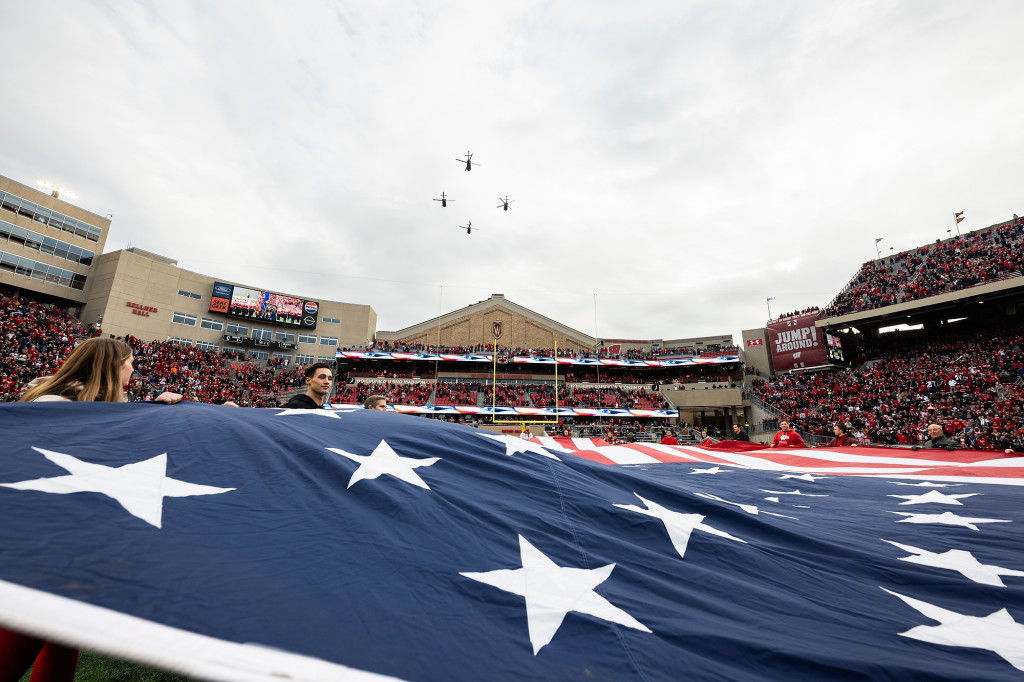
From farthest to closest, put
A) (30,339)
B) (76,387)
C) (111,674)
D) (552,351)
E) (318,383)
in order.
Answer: (552,351), (30,339), (318,383), (111,674), (76,387)

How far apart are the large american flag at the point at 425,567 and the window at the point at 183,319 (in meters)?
47.8

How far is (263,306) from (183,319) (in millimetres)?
6927

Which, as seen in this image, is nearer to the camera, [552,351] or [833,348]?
[833,348]

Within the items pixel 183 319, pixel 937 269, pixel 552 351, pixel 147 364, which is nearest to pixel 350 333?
pixel 183 319

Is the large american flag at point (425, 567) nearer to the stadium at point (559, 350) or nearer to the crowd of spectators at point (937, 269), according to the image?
the stadium at point (559, 350)

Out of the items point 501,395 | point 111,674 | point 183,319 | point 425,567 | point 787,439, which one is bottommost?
point 111,674

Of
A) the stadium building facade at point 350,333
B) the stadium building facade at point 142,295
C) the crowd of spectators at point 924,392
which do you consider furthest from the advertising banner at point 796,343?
the stadium building facade at point 142,295

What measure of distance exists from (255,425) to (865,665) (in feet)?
10.2

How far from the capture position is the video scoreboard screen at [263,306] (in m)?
41.9

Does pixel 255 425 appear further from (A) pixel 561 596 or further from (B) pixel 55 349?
(B) pixel 55 349

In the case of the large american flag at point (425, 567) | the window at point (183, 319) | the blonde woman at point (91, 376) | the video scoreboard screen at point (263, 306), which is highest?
the video scoreboard screen at point (263, 306)

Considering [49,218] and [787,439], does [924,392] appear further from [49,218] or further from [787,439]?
[49,218]

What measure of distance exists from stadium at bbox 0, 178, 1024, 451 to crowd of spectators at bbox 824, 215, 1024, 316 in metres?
0.14

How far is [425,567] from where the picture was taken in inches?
65.8
